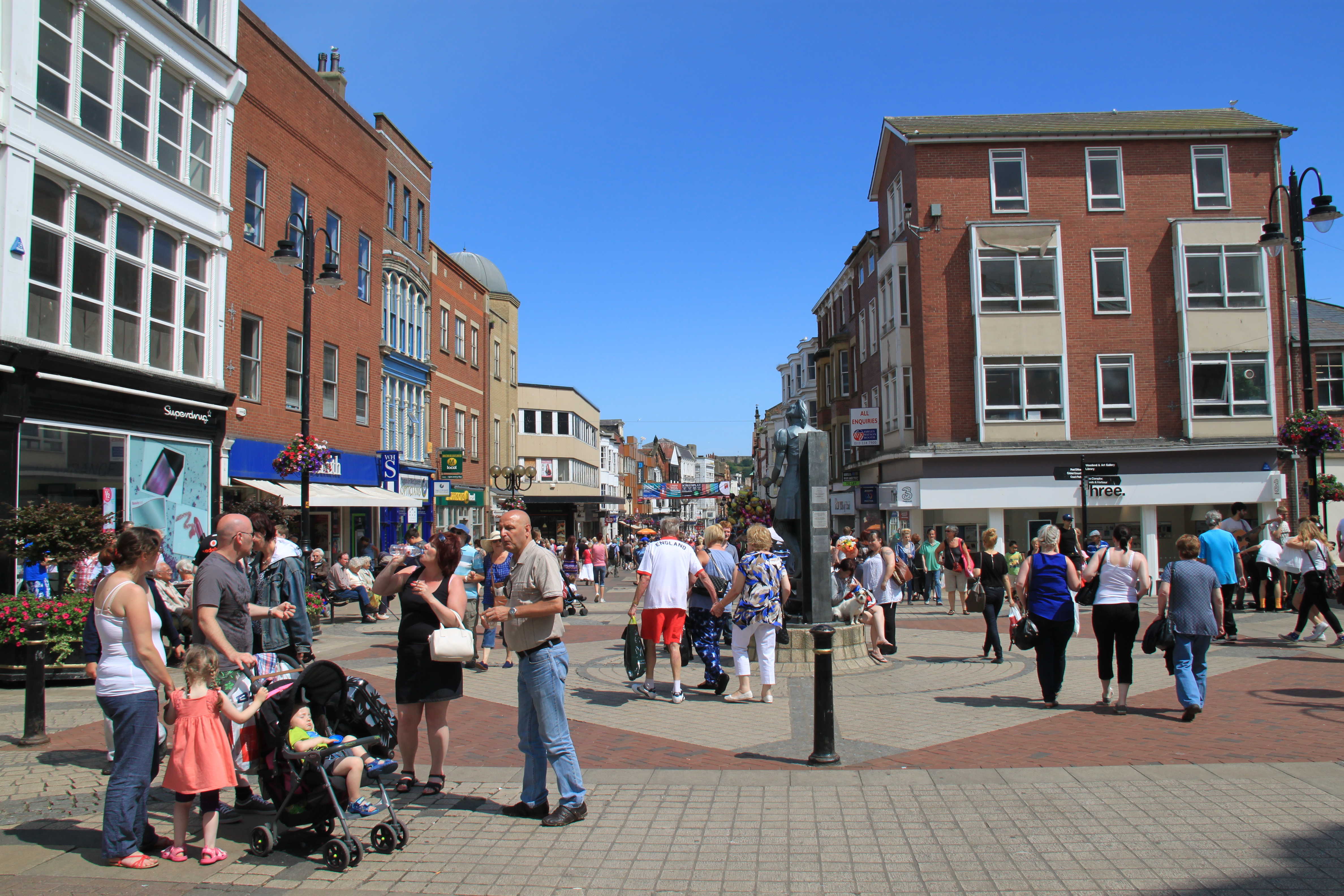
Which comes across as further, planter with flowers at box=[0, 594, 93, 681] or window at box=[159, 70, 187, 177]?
window at box=[159, 70, 187, 177]

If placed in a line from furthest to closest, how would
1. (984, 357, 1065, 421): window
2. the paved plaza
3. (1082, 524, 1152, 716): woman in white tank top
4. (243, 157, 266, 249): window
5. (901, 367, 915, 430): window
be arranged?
1. (901, 367, 915, 430): window
2. (984, 357, 1065, 421): window
3. (243, 157, 266, 249): window
4. (1082, 524, 1152, 716): woman in white tank top
5. the paved plaza

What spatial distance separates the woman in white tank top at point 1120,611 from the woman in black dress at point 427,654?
588cm

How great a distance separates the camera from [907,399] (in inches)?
1199

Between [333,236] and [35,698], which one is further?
[333,236]

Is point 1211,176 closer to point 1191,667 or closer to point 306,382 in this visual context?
point 1191,667

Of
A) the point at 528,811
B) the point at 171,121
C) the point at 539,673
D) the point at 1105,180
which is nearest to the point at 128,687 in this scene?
the point at 539,673

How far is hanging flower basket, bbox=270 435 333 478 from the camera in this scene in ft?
56.7

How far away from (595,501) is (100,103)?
41.8m

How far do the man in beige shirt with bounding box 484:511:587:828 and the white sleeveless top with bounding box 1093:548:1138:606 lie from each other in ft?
18.1

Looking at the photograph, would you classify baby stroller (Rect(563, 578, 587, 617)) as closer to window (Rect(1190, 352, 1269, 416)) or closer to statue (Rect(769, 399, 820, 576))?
statue (Rect(769, 399, 820, 576))

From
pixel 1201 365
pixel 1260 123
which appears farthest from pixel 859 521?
pixel 1260 123

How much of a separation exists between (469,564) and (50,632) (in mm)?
4433

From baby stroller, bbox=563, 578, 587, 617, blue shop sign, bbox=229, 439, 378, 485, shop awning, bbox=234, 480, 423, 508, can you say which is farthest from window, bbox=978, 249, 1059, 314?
blue shop sign, bbox=229, 439, 378, 485

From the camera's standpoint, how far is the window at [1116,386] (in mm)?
27859
